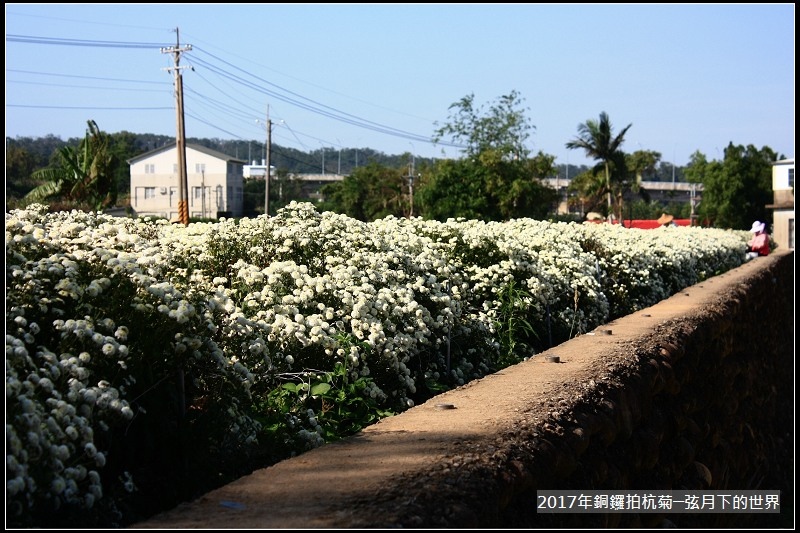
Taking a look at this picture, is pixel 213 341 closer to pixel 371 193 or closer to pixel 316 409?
pixel 316 409

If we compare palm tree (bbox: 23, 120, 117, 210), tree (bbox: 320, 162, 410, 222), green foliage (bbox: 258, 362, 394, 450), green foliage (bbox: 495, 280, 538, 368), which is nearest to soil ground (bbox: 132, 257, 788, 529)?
green foliage (bbox: 258, 362, 394, 450)

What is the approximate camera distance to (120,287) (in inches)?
156

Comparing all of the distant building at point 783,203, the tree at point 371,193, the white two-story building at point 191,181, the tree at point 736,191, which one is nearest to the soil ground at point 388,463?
the distant building at point 783,203

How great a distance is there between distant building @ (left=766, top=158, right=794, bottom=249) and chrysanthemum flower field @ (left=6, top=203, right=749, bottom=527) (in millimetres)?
47456

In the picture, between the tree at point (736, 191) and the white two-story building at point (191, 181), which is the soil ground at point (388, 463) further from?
the white two-story building at point (191, 181)

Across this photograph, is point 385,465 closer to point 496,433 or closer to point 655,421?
point 496,433

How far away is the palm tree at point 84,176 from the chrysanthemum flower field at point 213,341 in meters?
26.2

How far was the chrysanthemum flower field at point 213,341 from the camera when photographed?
10.6ft

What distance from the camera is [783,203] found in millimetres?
53438

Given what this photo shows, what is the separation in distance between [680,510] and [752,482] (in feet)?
16.1

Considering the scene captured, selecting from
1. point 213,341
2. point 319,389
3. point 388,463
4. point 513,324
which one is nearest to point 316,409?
point 319,389

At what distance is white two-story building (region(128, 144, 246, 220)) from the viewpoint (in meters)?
70.6

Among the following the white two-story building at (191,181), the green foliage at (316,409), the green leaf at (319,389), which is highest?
the white two-story building at (191,181)

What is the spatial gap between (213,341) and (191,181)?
7302 centimetres
